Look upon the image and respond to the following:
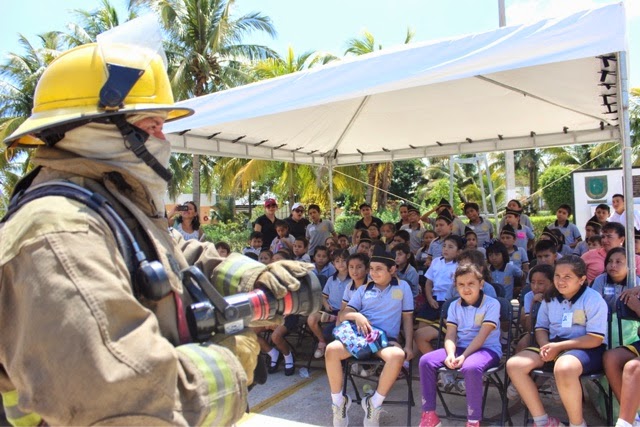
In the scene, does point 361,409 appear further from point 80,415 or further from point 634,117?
point 634,117

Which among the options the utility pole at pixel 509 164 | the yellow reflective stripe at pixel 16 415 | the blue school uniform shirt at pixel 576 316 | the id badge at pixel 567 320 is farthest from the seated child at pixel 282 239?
the yellow reflective stripe at pixel 16 415

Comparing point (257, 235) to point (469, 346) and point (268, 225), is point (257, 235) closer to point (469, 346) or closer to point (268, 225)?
point (268, 225)

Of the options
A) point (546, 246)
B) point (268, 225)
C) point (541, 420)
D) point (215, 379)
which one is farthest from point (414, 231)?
point (215, 379)

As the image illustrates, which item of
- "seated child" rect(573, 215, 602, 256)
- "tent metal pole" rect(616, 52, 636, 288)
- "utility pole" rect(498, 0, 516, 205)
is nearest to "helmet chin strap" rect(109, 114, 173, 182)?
"tent metal pole" rect(616, 52, 636, 288)

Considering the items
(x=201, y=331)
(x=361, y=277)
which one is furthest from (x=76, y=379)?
(x=361, y=277)

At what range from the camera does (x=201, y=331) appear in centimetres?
120

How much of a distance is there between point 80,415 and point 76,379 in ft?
0.22

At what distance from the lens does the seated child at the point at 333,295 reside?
5.03 meters

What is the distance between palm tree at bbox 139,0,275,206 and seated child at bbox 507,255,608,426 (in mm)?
14210

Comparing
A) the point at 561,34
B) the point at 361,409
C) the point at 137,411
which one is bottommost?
the point at 361,409

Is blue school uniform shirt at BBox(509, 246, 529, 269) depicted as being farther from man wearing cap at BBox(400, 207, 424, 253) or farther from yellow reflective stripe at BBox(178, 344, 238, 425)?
yellow reflective stripe at BBox(178, 344, 238, 425)

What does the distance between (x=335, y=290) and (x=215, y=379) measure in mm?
4134

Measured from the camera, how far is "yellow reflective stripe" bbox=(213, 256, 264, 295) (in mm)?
1506

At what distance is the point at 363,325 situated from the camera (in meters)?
3.89
